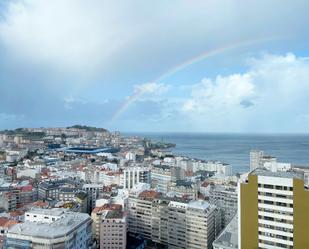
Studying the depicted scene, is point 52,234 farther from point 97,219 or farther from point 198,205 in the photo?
point 198,205

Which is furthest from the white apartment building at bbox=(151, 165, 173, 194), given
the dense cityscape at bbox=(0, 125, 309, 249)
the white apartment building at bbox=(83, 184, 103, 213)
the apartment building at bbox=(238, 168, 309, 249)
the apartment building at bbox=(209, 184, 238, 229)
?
the apartment building at bbox=(238, 168, 309, 249)

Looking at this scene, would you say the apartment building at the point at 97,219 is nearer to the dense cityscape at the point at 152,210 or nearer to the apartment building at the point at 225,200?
Answer: the dense cityscape at the point at 152,210

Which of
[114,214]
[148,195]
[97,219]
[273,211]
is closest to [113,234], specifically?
[114,214]

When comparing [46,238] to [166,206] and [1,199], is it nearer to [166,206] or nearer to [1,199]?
[166,206]

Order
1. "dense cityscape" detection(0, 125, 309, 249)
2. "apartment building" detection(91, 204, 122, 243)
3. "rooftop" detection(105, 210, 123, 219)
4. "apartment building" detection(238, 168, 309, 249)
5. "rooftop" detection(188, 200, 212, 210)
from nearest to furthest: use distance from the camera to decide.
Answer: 1. "apartment building" detection(238, 168, 309, 249)
2. "dense cityscape" detection(0, 125, 309, 249)
3. "rooftop" detection(105, 210, 123, 219)
4. "rooftop" detection(188, 200, 212, 210)
5. "apartment building" detection(91, 204, 122, 243)

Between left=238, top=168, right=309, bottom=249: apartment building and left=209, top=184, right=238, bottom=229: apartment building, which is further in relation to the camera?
left=209, top=184, right=238, bottom=229: apartment building

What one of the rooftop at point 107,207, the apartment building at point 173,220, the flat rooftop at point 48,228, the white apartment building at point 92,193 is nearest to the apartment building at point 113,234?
the rooftop at point 107,207

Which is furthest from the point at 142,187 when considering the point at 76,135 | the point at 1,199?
the point at 76,135

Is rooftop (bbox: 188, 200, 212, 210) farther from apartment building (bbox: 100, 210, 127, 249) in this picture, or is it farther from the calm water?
the calm water

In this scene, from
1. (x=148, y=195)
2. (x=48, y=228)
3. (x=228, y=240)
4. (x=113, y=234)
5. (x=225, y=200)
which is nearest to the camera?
(x=48, y=228)
